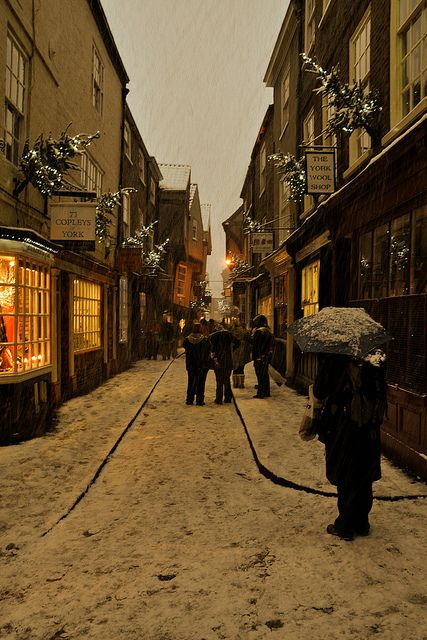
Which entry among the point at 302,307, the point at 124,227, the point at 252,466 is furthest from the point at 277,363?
the point at 252,466

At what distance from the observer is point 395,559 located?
3.94 m

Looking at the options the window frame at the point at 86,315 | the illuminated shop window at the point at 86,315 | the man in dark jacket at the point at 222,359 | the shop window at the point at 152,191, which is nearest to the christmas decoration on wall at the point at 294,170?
the man in dark jacket at the point at 222,359

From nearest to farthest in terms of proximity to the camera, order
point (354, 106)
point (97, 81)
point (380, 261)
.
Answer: point (380, 261) < point (354, 106) < point (97, 81)

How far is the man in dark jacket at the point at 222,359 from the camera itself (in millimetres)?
11500

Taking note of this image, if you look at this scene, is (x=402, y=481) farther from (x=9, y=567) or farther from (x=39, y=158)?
(x=39, y=158)

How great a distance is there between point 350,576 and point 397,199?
478cm

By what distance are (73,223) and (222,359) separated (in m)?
4.25

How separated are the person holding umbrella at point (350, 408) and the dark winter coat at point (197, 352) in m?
7.03

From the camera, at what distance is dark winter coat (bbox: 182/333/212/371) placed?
1135 cm

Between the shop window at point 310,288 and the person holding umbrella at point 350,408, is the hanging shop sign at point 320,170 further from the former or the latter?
the person holding umbrella at point 350,408

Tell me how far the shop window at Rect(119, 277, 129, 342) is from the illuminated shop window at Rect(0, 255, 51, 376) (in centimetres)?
914

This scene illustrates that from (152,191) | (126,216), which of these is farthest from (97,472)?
(152,191)

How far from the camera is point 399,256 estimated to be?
272 inches

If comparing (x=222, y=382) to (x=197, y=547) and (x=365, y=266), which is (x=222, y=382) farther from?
(x=197, y=547)
